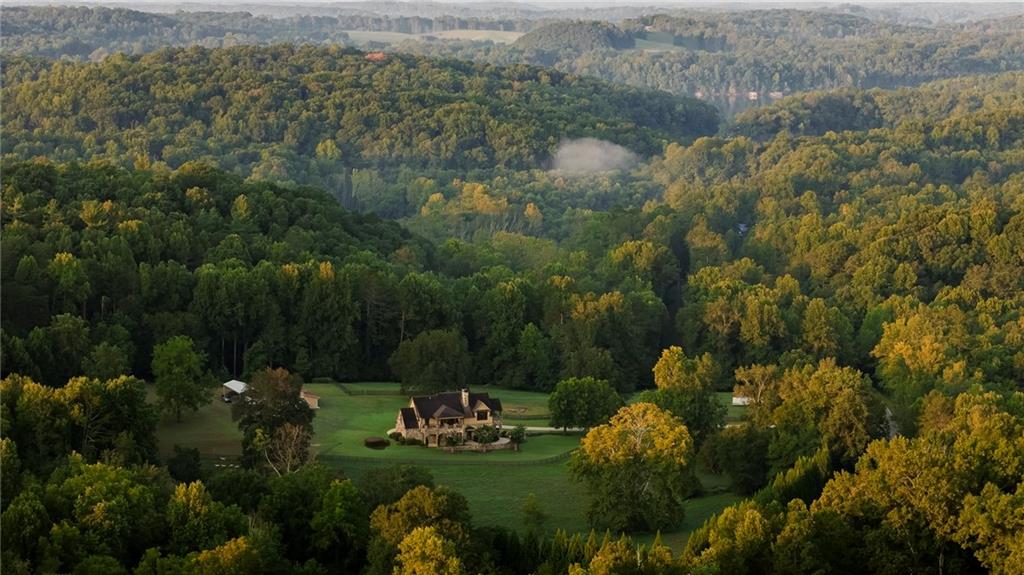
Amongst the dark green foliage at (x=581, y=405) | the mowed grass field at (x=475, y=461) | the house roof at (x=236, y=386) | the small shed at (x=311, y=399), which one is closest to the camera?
the mowed grass field at (x=475, y=461)

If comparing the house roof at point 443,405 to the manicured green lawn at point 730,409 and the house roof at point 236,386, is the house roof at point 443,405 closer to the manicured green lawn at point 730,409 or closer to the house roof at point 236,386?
the house roof at point 236,386

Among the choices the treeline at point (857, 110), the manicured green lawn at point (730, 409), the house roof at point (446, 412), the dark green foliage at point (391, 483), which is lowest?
the treeline at point (857, 110)

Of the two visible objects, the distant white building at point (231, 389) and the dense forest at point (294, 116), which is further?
the dense forest at point (294, 116)

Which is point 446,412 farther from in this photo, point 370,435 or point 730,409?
point 730,409

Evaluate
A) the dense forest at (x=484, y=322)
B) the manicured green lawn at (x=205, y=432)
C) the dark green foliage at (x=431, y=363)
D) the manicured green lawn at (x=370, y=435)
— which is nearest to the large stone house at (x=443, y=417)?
the manicured green lawn at (x=370, y=435)

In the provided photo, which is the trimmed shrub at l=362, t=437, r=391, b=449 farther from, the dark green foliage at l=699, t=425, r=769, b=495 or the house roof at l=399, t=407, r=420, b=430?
the dark green foliage at l=699, t=425, r=769, b=495

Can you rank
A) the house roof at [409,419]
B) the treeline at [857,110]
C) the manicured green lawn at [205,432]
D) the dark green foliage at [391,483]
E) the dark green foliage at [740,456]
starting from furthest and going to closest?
1. the treeline at [857,110]
2. the house roof at [409,419]
3. the dark green foliage at [740,456]
4. the manicured green lawn at [205,432]
5. the dark green foliage at [391,483]

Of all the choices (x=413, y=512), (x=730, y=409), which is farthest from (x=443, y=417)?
(x=730, y=409)
